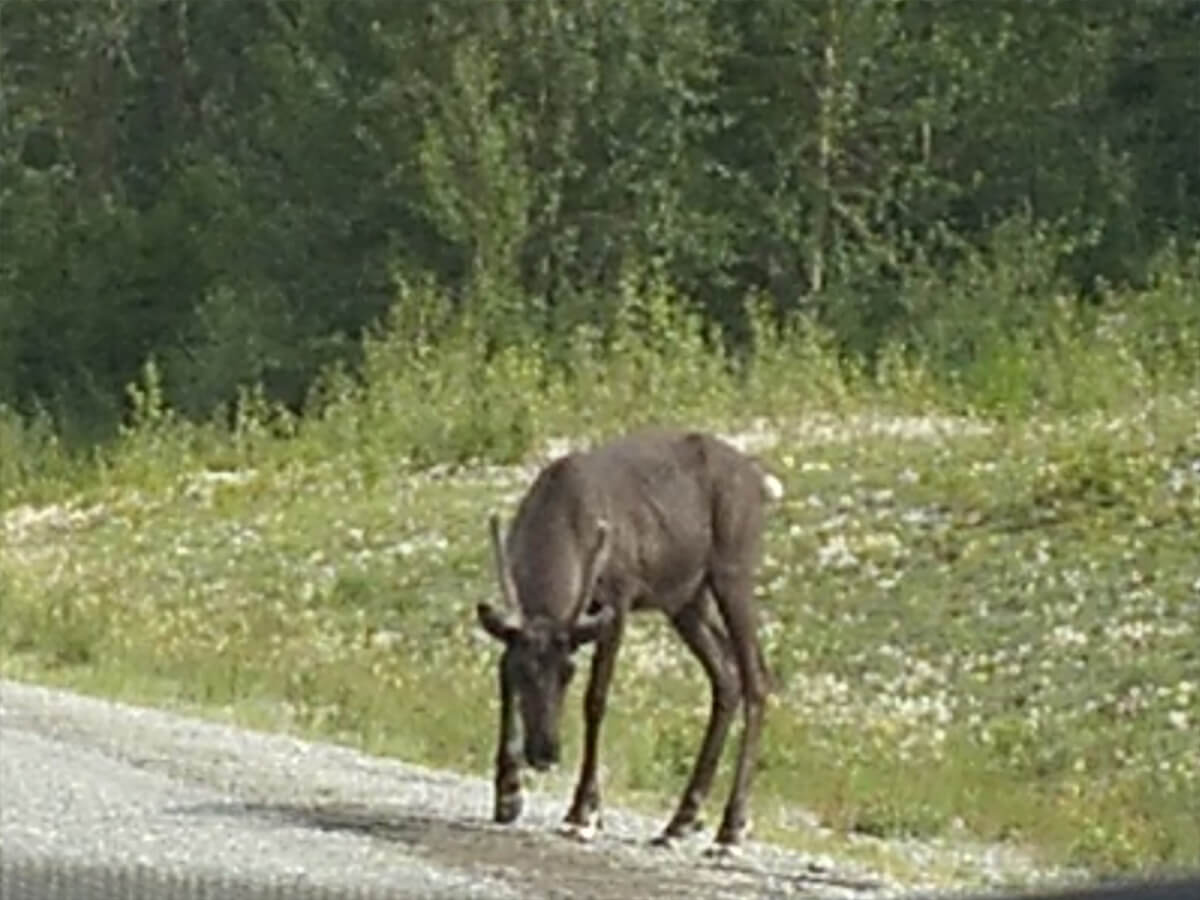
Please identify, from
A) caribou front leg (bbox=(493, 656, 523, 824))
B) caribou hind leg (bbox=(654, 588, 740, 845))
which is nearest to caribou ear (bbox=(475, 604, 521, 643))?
caribou front leg (bbox=(493, 656, 523, 824))

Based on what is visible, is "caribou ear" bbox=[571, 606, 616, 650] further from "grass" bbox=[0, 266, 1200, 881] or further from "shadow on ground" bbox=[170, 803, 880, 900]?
"grass" bbox=[0, 266, 1200, 881]

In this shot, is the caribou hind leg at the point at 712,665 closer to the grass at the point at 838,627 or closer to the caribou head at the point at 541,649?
the grass at the point at 838,627

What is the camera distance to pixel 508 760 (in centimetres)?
1369

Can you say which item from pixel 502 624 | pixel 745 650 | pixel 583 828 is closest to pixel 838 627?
pixel 745 650

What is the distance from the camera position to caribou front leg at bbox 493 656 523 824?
13.6m

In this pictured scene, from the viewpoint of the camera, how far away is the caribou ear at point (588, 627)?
44.6 feet

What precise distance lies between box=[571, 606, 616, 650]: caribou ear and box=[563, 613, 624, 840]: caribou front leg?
0.03 m

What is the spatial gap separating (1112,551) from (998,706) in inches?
190

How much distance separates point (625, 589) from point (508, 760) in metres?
0.91

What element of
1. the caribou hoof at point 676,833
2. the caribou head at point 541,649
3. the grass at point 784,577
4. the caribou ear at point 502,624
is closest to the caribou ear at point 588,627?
the caribou head at point 541,649

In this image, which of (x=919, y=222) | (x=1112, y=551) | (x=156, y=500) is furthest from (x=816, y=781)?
(x=919, y=222)

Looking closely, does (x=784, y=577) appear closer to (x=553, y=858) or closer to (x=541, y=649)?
(x=541, y=649)

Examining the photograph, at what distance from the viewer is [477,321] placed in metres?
42.7

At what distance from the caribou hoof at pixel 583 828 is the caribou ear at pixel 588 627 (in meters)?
0.70
